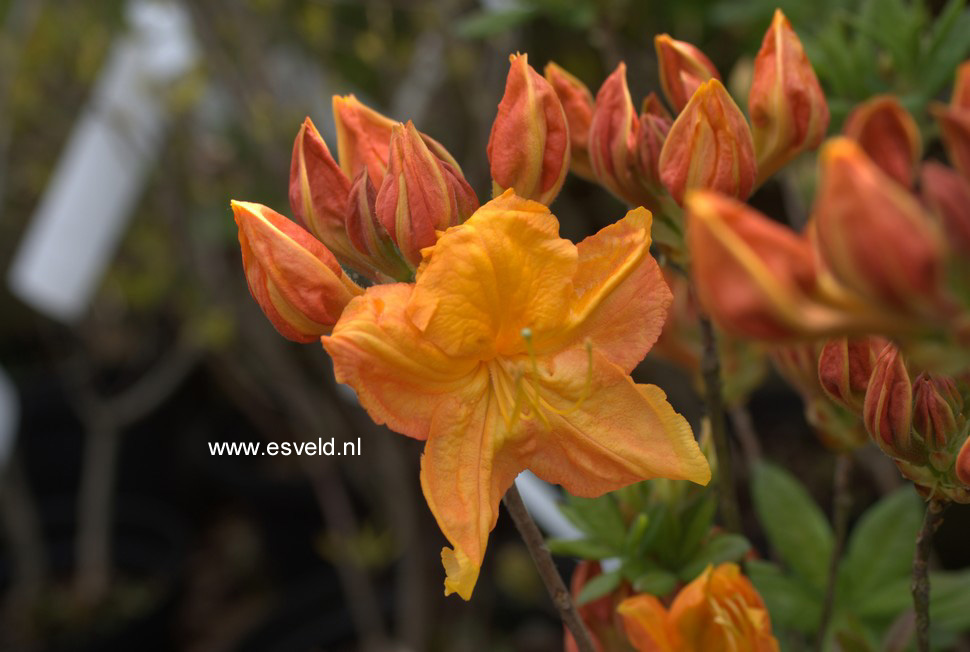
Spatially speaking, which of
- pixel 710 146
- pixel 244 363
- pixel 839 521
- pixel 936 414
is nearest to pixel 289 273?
pixel 710 146

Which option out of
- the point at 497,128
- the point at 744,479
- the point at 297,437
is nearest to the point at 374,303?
the point at 497,128

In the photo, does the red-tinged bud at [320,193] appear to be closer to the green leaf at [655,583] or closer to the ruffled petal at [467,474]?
the ruffled petal at [467,474]

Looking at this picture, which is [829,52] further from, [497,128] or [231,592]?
[231,592]

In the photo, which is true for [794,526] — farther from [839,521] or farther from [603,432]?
[603,432]

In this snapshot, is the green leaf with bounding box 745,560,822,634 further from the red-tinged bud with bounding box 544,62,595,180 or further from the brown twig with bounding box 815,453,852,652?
Answer: the red-tinged bud with bounding box 544,62,595,180

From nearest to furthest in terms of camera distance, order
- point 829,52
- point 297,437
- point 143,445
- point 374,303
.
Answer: point 374,303
point 829,52
point 297,437
point 143,445

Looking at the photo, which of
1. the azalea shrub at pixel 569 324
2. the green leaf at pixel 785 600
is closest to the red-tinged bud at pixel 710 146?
the azalea shrub at pixel 569 324

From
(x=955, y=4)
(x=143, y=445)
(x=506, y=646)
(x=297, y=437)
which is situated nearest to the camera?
(x=955, y=4)
